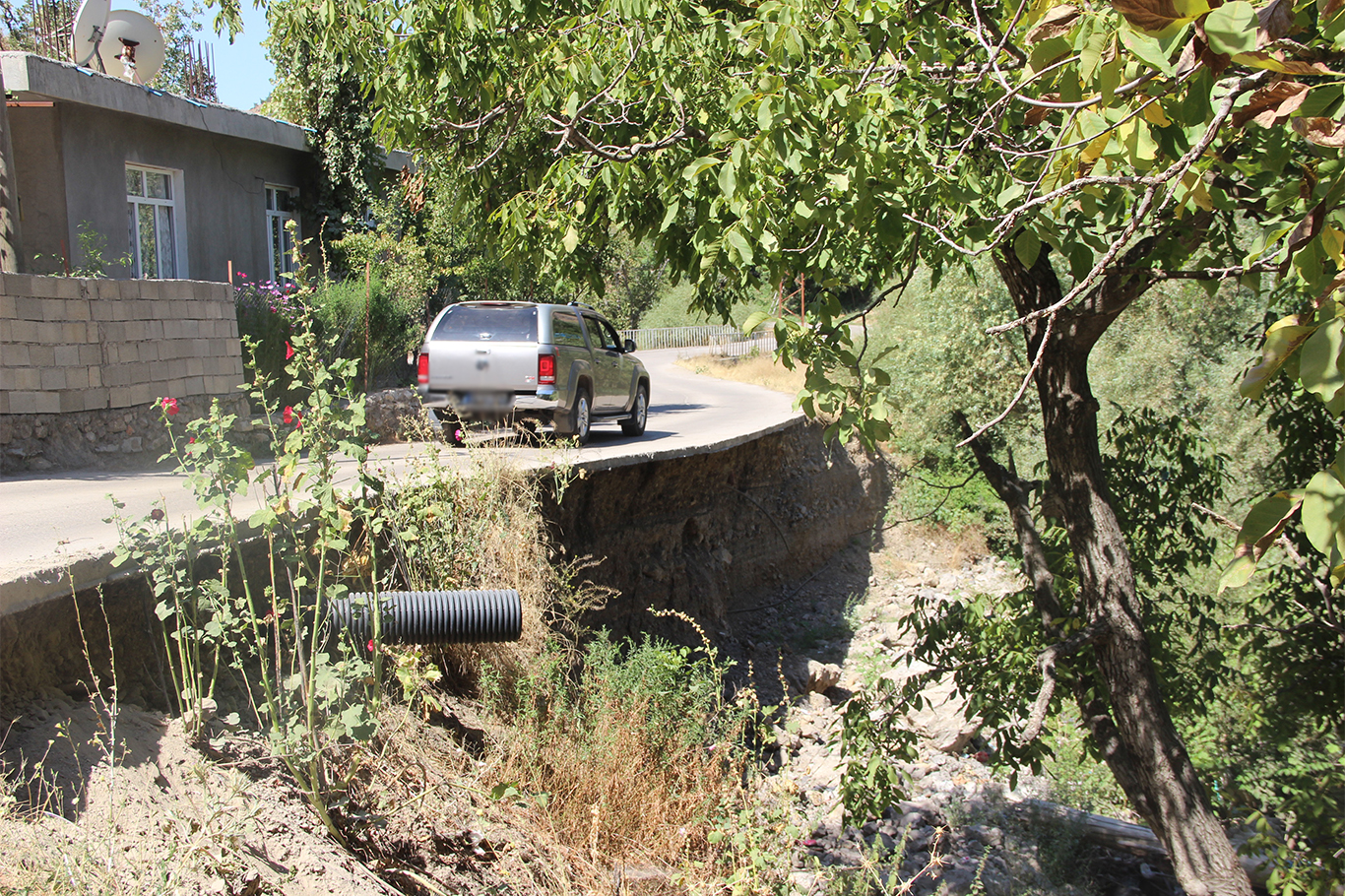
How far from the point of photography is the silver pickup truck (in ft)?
34.4

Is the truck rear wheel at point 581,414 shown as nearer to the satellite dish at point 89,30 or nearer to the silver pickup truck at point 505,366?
the silver pickup truck at point 505,366

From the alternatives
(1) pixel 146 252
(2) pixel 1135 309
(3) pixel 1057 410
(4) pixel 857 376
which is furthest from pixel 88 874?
(2) pixel 1135 309

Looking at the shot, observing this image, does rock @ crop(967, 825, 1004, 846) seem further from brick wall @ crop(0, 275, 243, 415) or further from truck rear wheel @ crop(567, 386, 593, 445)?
brick wall @ crop(0, 275, 243, 415)

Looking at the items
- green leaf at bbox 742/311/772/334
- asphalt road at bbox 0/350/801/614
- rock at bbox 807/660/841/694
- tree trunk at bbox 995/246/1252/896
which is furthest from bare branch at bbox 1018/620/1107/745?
rock at bbox 807/660/841/694

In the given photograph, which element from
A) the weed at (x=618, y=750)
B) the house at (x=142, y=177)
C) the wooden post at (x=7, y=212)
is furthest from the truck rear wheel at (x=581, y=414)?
the wooden post at (x=7, y=212)

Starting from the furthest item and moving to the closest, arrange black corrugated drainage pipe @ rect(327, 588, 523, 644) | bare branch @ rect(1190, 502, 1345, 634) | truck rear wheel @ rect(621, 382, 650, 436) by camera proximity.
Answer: truck rear wheel @ rect(621, 382, 650, 436), black corrugated drainage pipe @ rect(327, 588, 523, 644), bare branch @ rect(1190, 502, 1345, 634)

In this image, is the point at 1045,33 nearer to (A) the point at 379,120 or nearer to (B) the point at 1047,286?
(B) the point at 1047,286

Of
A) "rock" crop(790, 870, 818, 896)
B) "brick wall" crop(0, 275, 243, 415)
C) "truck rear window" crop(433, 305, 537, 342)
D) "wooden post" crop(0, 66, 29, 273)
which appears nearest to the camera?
"rock" crop(790, 870, 818, 896)

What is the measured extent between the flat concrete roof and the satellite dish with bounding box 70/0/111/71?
5.45 ft

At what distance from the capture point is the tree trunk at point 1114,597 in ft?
14.2

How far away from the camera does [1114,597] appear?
15.0ft

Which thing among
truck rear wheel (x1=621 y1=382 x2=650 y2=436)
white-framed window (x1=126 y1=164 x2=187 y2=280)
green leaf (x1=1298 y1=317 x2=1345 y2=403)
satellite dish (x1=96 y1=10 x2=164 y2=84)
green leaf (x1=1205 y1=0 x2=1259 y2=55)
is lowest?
truck rear wheel (x1=621 y1=382 x2=650 y2=436)

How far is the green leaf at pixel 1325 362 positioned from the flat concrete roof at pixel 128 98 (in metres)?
12.0

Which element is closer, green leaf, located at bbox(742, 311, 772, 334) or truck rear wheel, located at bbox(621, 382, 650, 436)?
green leaf, located at bbox(742, 311, 772, 334)
